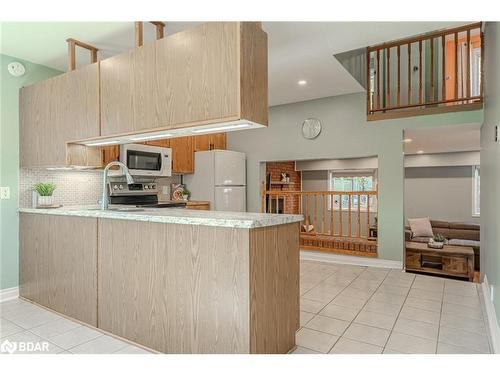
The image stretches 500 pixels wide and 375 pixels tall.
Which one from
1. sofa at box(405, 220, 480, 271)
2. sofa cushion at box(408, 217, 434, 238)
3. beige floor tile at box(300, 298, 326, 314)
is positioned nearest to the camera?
beige floor tile at box(300, 298, 326, 314)

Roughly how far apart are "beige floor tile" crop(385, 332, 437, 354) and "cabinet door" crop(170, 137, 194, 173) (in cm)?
382

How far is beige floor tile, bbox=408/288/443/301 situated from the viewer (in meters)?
3.30

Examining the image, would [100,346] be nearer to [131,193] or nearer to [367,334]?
[131,193]

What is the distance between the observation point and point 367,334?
2.48 m

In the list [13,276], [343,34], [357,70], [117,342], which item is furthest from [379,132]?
[13,276]

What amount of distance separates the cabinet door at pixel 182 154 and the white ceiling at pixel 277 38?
6.08 ft

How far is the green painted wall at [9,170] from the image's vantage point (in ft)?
10.9

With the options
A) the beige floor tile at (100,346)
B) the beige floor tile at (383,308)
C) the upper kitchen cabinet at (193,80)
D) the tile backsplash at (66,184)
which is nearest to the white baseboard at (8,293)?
the tile backsplash at (66,184)

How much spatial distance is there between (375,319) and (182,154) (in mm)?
3712

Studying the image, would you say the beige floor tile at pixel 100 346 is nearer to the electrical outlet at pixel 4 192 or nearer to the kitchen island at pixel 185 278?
the kitchen island at pixel 185 278

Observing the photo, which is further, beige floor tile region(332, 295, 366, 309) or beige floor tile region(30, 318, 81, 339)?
beige floor tile region(332, 295, 366, 309)

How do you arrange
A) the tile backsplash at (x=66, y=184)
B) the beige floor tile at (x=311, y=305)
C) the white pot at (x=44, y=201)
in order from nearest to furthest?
1. the beige floor tile at (x=311, y=305)
2. the white pot at (x=44, y=201)
3. the tile backsplash at (x=66, y=184)

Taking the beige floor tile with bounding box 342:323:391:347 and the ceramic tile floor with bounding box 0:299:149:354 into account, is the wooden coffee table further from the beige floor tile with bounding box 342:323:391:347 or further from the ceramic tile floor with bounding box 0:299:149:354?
the ceramic tile floor with bounding box 0:299:149:354

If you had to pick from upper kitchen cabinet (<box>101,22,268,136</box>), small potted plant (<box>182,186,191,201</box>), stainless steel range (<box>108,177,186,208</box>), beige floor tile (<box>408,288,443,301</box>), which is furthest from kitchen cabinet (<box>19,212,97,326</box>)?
beige floor tile (<box>408,288,443,301</box>)
